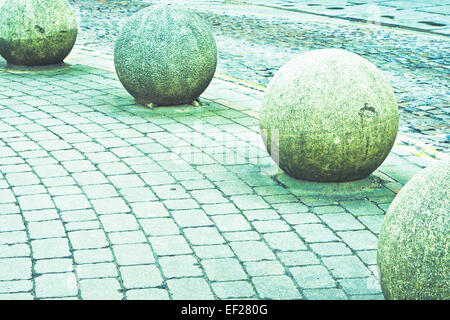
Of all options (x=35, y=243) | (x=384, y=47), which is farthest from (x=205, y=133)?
(x=384, y=47)

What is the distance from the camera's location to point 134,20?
833 centimetres

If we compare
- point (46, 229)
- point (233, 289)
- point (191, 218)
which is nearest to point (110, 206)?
point (46, 229)

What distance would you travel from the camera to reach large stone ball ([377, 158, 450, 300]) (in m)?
3.42

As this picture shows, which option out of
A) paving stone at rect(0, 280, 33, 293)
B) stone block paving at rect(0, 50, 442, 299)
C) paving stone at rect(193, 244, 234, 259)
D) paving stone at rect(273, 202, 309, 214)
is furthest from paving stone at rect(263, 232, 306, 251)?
paving stone at rect(0, 280, 33, 293)

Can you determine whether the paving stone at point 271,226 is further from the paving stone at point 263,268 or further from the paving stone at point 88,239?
the paving stone at point 88,239

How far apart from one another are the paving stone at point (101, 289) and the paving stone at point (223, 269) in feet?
2.08

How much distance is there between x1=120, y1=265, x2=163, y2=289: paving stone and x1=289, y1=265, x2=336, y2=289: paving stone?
0.93m

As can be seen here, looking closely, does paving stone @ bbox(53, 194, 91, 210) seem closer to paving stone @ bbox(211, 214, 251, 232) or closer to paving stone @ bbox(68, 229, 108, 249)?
paving stone @ bbox(68, 229, 108, 249)

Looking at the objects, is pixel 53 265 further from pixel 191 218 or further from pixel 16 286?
pixel 191 218

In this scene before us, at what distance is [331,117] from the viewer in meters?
5.78

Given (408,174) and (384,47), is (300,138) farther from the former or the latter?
(384,47)

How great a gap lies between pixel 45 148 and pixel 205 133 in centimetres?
179

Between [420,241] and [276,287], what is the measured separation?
1.21 m

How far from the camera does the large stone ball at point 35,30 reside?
10.1 metres
